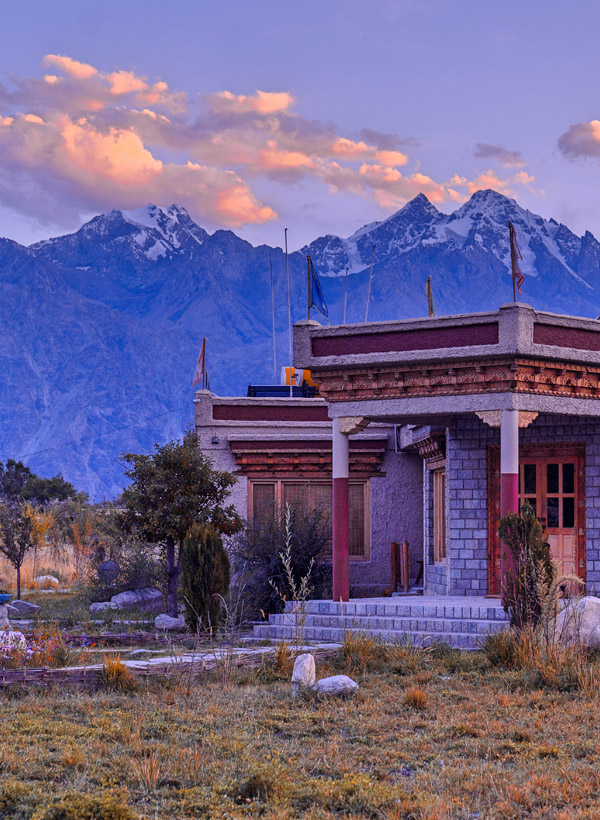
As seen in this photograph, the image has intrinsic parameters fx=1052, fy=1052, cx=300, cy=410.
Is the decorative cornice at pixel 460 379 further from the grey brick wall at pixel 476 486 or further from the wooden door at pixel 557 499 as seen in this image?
the wooden door at pixel 557 499

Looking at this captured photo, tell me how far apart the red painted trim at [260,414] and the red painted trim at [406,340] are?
4893 mm

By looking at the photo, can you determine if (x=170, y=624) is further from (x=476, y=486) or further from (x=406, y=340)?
(x=406, y=340)

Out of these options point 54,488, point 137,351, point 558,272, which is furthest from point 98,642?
point 558,272

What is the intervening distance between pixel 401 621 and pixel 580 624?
11.3 feet

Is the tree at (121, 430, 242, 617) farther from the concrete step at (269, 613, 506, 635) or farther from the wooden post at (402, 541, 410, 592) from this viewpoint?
the wooden post at (402, 541, 410, 592)

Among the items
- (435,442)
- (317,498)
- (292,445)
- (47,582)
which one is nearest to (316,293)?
(292,445)

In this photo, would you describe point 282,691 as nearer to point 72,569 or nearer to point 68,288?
point 72,569

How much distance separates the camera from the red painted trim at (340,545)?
15359 mm

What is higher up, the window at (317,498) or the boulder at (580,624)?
the window at (317,498)

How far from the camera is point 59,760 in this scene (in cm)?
733

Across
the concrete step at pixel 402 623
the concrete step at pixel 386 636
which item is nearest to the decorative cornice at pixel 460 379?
the concrete step at pixel 402 623

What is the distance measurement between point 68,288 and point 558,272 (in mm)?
90240

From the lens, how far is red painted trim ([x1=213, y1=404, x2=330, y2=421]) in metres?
20.5

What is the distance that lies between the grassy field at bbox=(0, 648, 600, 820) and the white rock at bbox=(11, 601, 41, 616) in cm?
952
